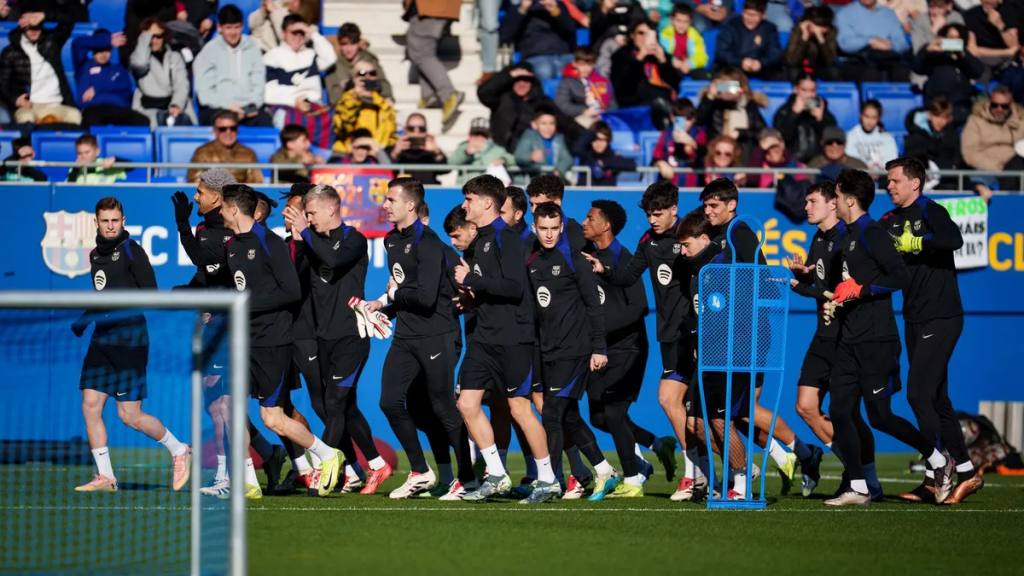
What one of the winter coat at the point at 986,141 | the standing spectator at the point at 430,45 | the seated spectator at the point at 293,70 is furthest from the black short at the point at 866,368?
the standing spectator at the point at 430,45

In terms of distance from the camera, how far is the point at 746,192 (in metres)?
17.8

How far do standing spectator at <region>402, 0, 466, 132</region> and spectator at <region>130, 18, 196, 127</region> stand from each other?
9.90 feet

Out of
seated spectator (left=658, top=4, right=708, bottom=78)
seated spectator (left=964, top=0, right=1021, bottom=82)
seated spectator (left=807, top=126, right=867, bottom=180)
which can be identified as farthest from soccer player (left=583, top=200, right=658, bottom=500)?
seated spectator (left=964, top=0, right=1021, bottom=82)

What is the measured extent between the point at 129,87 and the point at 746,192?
728 centimetres

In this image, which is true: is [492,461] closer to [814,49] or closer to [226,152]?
[226,152]

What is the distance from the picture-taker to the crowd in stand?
1805cm

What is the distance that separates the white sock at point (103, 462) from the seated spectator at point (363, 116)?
7169 mm

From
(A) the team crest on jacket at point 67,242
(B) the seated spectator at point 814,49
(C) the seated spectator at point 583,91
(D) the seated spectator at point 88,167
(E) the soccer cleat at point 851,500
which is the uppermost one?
(B) the seated spectator at point 814,49

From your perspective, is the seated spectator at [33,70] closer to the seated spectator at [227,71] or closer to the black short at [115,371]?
the seated spectator at [227,71]

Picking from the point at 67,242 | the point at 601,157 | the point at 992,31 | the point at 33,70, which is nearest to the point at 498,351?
the point at 601,157

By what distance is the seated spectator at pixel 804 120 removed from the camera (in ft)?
63.0

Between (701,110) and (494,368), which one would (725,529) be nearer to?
(494,368)

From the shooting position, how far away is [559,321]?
457 inches

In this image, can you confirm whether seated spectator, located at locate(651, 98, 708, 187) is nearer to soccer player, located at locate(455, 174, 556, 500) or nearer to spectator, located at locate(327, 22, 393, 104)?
spectator, located at locate(327, 22, 393, 104)
